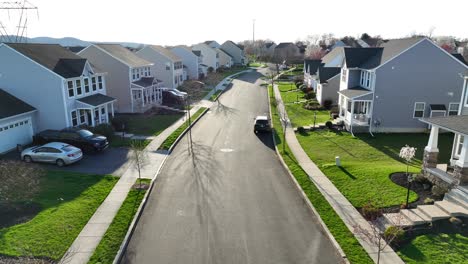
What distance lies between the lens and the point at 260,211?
16.2 meters

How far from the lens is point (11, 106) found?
85.4ft

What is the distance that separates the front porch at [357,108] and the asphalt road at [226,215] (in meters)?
9.32

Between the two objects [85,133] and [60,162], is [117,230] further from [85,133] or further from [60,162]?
[85,133]

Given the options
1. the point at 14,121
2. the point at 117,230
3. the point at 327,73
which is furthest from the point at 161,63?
the point at 117,230

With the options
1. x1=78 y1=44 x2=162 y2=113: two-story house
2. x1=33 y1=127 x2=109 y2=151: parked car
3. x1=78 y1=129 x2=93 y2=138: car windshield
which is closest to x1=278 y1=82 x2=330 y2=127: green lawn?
x1=78 y1=44 x2=162 y2=113: two-story house

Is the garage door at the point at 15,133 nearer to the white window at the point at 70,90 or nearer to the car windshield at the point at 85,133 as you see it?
the white window at the point at 70,90

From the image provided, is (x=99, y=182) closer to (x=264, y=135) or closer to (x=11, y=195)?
(x=11, y=195)

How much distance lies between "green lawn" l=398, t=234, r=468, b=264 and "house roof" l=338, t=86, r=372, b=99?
760 inches

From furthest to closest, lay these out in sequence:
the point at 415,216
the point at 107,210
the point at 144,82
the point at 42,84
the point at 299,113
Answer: the point at 144,82 → the point at 299,113 → the point at 42,84 → the point at 107,210 → the point at 415,216

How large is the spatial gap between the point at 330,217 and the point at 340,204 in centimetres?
163

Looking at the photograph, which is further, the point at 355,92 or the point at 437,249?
the point at 355,92

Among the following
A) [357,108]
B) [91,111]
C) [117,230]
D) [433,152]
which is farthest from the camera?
[357,108]

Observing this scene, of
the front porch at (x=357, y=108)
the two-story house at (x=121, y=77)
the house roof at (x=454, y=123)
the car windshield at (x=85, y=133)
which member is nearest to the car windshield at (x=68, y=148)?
the car windshield at (x=85, y=133)

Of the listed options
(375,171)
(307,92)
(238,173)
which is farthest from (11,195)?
(307,92)
